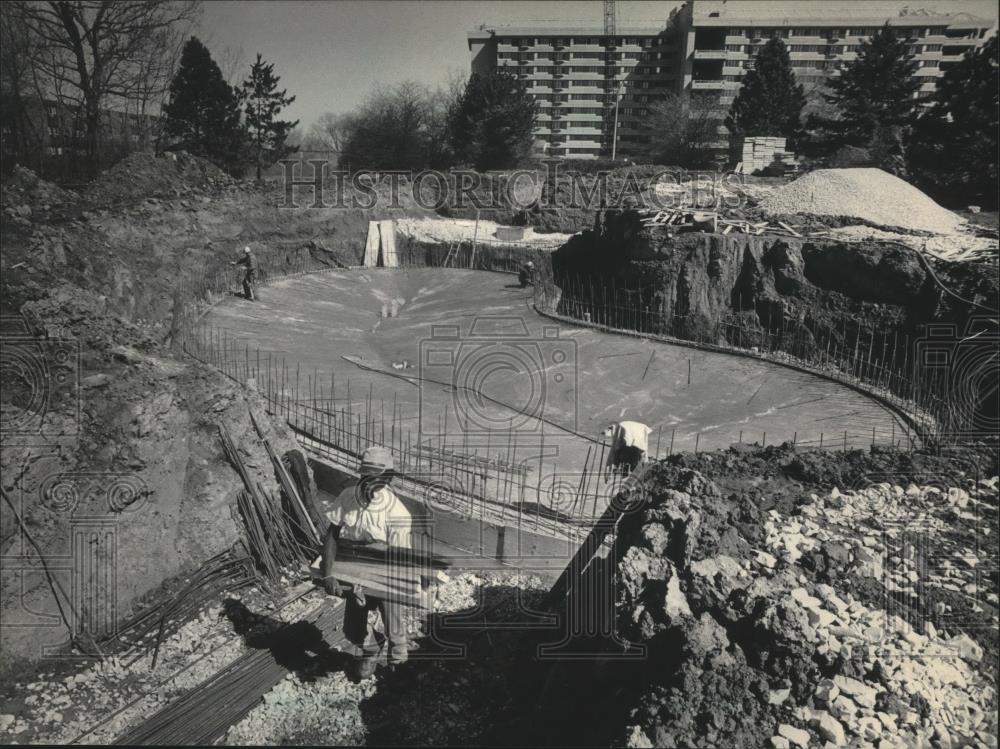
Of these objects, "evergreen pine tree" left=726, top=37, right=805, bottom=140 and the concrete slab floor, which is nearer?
the concrete slab floor

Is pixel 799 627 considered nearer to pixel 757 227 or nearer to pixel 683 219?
pixel 757 227

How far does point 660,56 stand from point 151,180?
3694cm

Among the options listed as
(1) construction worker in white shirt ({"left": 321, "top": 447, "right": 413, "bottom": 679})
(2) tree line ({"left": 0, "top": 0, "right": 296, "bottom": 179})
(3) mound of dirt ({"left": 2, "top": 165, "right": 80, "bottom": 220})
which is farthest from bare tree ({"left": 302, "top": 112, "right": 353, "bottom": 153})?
(1) construction worker in white shirt ({"left": 321, "top": 447, "right": 413, "bottom": 679})

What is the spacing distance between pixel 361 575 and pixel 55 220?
42.2 feet

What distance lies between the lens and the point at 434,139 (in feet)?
117

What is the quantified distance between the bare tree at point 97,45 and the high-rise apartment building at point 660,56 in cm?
2375

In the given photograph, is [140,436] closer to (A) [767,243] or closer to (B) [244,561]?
(B) [244,561]

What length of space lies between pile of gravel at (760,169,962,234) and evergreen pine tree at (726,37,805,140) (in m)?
15.3

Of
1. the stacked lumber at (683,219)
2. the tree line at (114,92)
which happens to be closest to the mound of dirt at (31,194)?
the tree line at (114,92)

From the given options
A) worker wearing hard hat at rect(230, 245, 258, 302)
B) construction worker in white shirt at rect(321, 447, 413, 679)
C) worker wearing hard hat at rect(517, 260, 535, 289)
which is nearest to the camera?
construction worker in white shirt at rect(321, 447, 413, 679)

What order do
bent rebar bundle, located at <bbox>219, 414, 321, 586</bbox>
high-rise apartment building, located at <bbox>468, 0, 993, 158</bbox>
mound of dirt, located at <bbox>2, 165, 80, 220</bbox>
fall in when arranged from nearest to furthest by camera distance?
bent rebar bundle, located at <bbox>219, 414, 321, 586</bbox> < mound of dirt, located at <bbox>2, 165, 80, 220</bbox> < high-rise apartment building, located at <bbox>468, 0, 993, 158</bbox>

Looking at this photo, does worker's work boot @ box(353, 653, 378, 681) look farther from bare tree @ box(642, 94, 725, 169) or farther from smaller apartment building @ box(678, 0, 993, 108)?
smaller apartment building @ box(678, 0, 993, 108)

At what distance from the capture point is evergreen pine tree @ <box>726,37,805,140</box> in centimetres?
3056

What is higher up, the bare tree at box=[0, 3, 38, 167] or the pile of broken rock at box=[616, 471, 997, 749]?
the bare tree at box=[0, 3, 38, 167]
